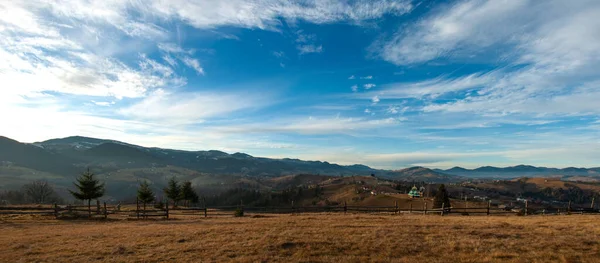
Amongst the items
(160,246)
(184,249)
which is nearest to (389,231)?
(184,249)

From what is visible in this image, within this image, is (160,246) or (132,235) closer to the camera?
(160,246)

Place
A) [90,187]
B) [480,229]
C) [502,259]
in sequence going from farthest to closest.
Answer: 1. [90,187]
2. [480,229]
3. [502,259]

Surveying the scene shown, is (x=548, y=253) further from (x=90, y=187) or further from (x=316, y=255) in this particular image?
(x=90, y=187)

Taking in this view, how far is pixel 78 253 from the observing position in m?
15.3

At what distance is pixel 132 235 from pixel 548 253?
892 inches

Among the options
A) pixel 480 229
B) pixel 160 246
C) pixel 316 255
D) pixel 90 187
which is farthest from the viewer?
pixel 90 187

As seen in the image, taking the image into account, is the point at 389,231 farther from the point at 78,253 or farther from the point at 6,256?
the point at 6,256

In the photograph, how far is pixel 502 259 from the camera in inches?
521

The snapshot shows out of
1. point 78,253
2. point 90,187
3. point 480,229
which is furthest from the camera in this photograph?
A: point 90,187

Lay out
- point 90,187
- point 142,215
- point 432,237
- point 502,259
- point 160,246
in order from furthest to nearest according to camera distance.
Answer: point 90,187
point 142,215
point 432,237
point 160,246
point 502,259

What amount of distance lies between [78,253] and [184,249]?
16.4 feet

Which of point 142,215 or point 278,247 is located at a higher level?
point 278,247

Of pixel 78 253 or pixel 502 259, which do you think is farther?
pixel 78 253

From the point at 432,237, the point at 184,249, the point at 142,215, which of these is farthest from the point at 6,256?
the point at 142,215
